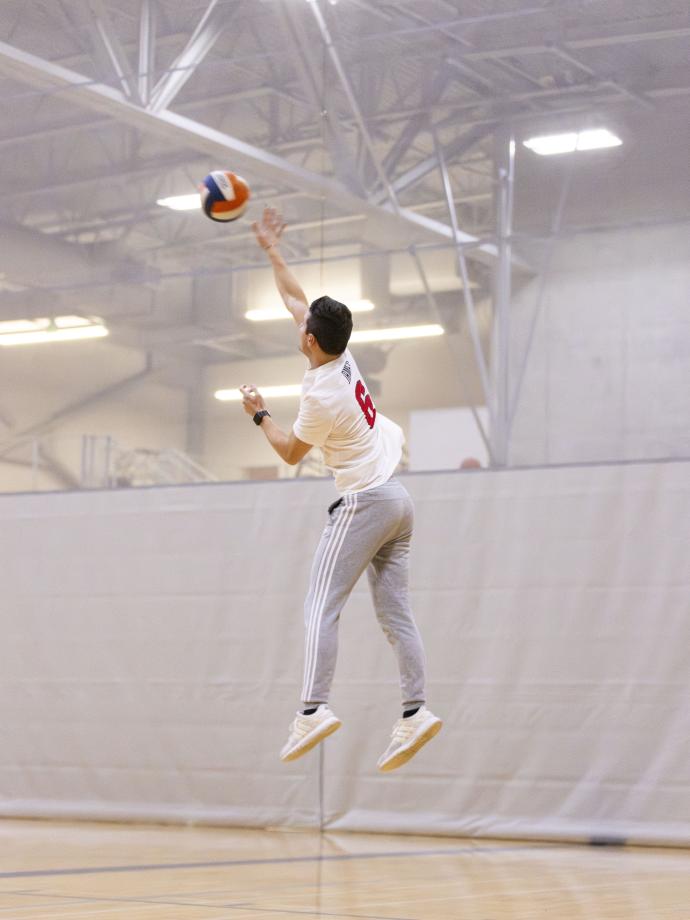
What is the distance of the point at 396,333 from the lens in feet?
25.6

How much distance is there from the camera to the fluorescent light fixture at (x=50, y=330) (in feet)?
29.0

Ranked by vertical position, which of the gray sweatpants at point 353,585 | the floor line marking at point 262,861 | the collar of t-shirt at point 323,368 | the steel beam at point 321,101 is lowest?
the floor line marking at point 262,861

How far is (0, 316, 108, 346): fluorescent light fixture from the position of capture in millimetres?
8828

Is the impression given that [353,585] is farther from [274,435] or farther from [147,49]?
[147,49]

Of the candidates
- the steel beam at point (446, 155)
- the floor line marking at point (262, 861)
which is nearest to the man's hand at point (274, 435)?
the floor line marking at point (262, 861)

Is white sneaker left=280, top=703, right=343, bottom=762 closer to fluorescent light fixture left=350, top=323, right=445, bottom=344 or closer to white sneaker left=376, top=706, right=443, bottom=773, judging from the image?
white sneaker left=376, top=706, right=443, bottom=773

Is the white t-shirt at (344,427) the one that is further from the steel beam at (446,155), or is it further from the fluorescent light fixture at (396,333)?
the steel beam at (446,155)

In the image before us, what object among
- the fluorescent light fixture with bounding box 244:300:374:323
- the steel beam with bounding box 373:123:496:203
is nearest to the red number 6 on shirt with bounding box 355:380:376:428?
the steel beam with bounding box 373:123:496:203

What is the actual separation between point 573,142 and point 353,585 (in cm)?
326

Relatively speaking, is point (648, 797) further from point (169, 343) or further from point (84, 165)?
point (84, 165)

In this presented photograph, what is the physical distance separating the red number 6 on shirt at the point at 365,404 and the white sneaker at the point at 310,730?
1.17 m

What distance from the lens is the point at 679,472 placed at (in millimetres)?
7051

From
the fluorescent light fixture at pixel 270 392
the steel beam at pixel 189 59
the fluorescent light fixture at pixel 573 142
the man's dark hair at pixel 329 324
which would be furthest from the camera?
the steel beam at pixel 189 59

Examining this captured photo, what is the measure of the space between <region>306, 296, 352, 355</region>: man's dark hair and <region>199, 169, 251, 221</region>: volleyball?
63 centimetres
